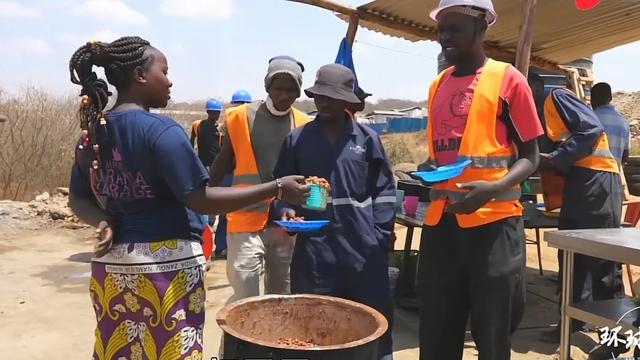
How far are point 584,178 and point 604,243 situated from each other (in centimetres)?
209

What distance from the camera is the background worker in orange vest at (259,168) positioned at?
11.0 feet

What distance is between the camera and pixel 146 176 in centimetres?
200

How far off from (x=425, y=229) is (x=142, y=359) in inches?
53.3

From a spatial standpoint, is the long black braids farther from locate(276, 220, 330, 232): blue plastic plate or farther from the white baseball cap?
the white baseball cap

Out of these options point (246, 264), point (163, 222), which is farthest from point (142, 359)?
point (246, 264)

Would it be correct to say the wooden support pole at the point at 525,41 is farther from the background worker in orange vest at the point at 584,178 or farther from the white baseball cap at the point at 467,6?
the white baseball cap at the point at 467,6

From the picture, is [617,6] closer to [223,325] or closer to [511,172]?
[511,172]

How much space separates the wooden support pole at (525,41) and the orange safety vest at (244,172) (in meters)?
1.90

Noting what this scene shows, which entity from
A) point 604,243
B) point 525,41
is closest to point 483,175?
point 604,243

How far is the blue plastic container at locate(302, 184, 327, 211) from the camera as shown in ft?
7.81

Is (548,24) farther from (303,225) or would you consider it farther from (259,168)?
(303,225)

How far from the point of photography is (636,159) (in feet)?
21.3

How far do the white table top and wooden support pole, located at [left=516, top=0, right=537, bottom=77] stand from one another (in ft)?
4.92

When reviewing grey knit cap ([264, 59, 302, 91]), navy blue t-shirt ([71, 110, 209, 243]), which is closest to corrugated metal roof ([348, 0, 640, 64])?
grey knit cap ([264, 59, 302, 91])
